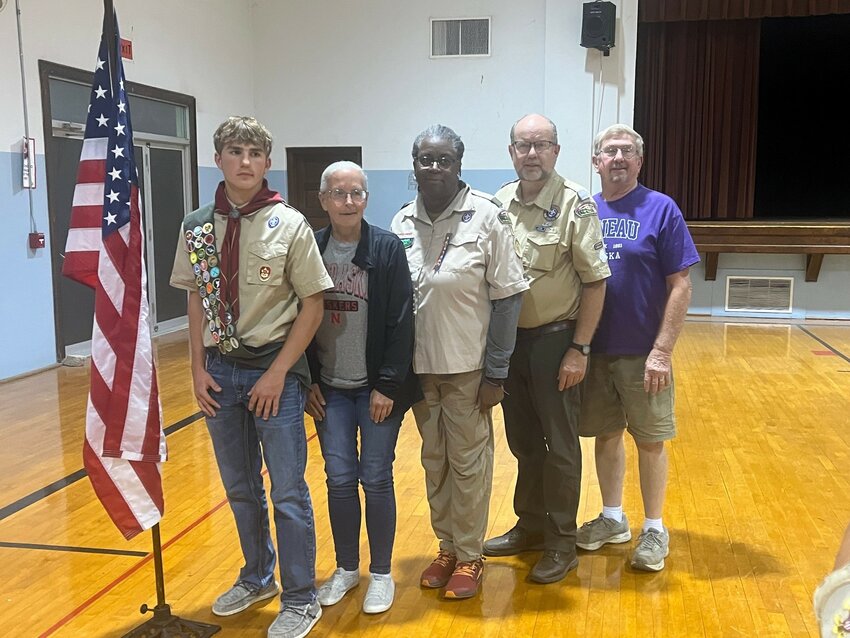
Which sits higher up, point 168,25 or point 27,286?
point 168,25

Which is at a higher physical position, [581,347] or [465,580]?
[581,347]

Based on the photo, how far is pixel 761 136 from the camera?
1074cm

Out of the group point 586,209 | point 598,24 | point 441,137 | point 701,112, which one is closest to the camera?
point 441,137

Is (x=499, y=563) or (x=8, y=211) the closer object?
(x=499, y=563)

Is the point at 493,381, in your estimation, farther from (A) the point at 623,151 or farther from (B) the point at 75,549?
(B) the point at 75,549

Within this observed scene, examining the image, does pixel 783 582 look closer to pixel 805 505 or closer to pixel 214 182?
pixel 805 505

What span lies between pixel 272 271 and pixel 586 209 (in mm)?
1136

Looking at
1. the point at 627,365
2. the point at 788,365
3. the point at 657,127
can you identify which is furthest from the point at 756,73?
the point at 627,365

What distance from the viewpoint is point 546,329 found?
2.93m

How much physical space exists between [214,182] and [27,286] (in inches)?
129

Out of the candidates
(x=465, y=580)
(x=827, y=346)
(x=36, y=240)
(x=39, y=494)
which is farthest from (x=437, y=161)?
(x=827, y=346)

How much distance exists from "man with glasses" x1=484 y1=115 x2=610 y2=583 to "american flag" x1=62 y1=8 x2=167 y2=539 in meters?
1.29

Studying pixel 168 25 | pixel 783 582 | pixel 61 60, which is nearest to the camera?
pixel 783 582

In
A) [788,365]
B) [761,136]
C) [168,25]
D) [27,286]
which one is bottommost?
[788,365]
